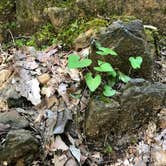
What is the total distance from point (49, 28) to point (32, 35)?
0.83 ft

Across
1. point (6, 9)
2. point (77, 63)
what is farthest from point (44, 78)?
point (6, 9)

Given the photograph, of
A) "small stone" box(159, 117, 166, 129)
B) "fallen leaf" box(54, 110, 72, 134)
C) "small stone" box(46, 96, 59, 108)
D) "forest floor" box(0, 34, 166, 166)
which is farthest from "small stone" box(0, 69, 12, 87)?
"small stone" box(159, 117, 166, 129)

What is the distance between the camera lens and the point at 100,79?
3398 mm

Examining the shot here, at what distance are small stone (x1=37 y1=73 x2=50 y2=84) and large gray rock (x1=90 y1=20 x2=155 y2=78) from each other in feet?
1.80

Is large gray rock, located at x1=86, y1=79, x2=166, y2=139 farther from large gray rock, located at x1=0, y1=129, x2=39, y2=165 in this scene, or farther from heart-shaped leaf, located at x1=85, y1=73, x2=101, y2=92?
large gray rock, located at x1=0, y1=129, x2=39, y2=165

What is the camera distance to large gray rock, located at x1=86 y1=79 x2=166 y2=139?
338 centimetres

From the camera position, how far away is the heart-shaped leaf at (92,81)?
132 inches

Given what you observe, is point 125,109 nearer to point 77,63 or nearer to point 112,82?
point 112,82

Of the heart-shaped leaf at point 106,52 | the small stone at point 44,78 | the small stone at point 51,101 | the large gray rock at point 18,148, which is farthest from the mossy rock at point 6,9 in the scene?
the large gray rock at point 18,148

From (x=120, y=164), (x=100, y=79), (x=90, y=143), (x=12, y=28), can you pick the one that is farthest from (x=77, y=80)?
(x=12, y=28)

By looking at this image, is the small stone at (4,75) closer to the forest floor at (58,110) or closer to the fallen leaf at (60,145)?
the forest floor at (58,110)

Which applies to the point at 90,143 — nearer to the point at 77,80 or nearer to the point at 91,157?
the point at 91,157

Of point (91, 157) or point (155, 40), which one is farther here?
point (155, 40)

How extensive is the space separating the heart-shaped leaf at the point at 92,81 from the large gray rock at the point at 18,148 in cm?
69
